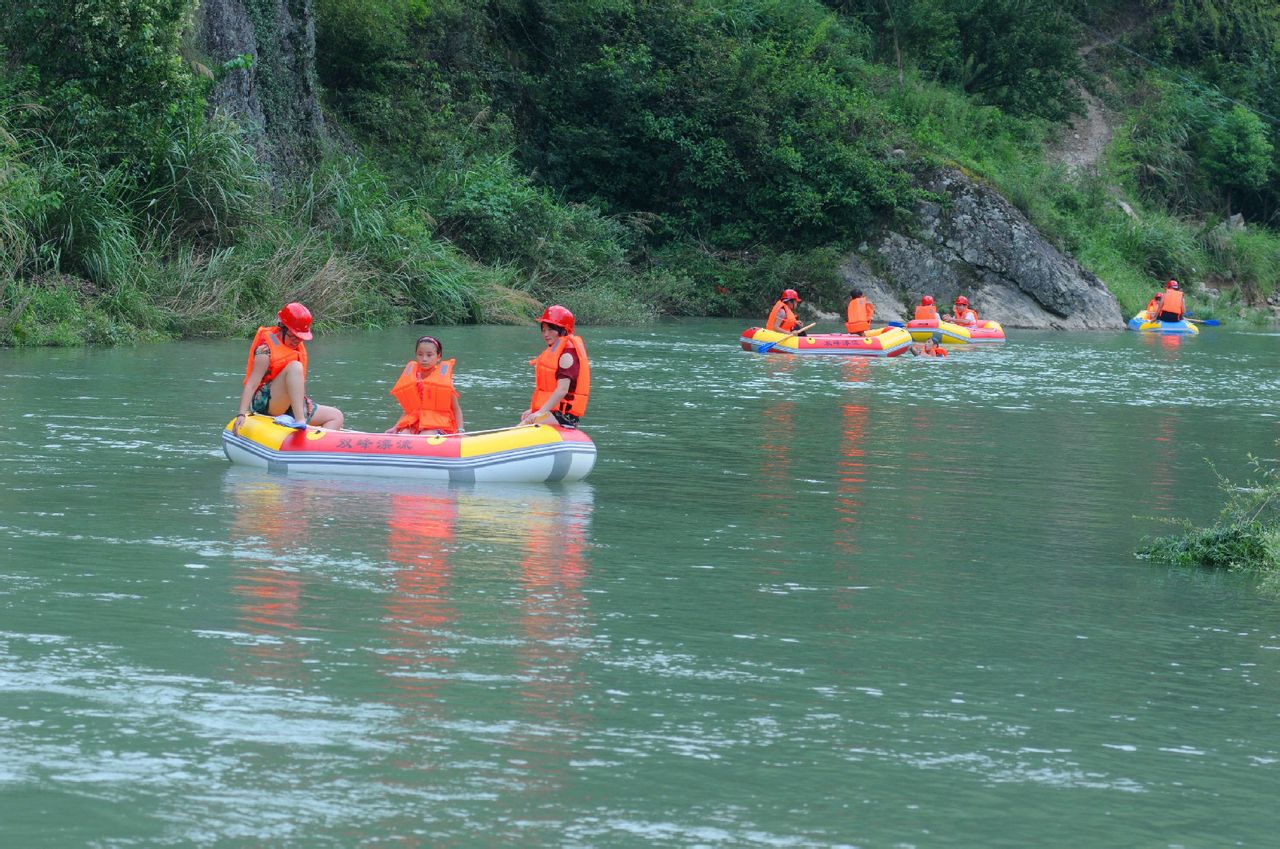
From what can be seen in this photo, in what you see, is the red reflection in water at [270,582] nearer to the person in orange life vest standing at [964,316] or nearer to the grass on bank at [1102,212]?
the person in orange life vest standing at [964,316]

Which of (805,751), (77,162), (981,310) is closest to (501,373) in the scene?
(77,162)

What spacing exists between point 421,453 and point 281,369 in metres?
1.14

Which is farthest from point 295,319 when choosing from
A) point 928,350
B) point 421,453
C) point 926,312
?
point 926,312

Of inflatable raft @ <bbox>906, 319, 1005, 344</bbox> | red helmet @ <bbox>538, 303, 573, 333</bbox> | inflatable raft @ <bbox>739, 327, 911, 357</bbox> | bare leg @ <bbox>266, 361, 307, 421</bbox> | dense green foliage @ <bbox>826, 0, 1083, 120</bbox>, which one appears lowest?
bare leg @ <bbox>266, 361, 307, 421</bbox>

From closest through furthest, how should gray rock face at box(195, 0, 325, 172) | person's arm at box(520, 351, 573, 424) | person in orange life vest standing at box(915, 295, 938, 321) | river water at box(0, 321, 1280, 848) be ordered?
river water at box(0, 321, 1280, 848) → person's arm at box(520, 351, 573, 424) → gray rock face at box(195, 0, 325, 172) → person in orange life vest standing at box(915, 295, 938, 321)

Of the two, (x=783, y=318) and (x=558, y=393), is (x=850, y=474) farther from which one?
(x=783, y=318)

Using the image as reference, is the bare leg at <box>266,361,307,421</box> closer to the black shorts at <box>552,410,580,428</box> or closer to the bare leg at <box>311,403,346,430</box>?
the bare leg at <box>311,403,346,430</box>

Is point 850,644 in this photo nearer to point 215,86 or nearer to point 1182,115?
point 215,86

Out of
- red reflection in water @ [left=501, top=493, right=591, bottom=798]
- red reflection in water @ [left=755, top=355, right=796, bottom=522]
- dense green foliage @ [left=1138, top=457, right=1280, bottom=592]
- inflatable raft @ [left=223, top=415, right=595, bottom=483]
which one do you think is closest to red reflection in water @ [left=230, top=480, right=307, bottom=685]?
inflatable raft @ [left=223, top=415, right=595, bottom=483]

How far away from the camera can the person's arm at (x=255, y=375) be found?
36.8 ft

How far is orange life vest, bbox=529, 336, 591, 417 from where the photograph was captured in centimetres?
1150

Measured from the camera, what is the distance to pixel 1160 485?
12.1 metres

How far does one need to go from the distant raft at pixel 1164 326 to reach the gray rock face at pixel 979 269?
1.02 m

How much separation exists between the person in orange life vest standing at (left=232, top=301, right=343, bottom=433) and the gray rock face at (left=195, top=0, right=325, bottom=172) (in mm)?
16850
